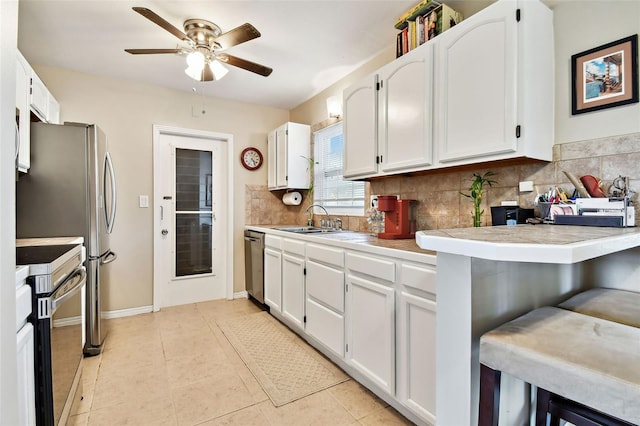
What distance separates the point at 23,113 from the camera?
2.10m

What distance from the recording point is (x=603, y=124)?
1456mm

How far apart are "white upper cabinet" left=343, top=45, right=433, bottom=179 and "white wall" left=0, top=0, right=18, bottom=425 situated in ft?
5.97

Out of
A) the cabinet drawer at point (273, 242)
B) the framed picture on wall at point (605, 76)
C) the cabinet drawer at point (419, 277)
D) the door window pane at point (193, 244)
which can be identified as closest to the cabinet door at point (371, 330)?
the cabinet drawer at point (419, 277)

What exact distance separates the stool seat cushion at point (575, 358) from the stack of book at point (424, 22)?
174cm

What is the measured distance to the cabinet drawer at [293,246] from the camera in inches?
102

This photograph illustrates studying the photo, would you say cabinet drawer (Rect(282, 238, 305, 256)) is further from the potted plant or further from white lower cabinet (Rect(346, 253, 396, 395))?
the potted plant

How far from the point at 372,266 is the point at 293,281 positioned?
1.13 metres

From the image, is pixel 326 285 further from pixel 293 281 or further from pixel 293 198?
pixel 293 198

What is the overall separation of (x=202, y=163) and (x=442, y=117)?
297 cm

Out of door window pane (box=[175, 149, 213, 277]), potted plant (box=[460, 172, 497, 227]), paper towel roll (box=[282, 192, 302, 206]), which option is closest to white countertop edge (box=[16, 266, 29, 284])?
potted plant (box=[460, 172, 497, 227])

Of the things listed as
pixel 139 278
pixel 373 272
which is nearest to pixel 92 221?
pixel 139 278

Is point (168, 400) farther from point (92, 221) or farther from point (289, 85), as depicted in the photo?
point (289, 85)

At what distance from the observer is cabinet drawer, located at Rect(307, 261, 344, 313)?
211cm

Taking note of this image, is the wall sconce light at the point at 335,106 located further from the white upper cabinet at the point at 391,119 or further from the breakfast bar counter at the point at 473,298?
the breakfast bar counter at the point at 473,298
